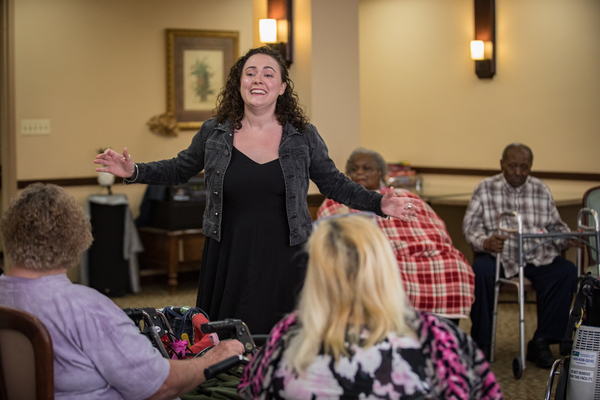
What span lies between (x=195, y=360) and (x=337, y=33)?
11.0 ft

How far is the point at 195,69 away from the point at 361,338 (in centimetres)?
513

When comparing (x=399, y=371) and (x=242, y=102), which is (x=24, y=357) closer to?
(x=399, y=371)

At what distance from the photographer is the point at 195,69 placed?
6.22m

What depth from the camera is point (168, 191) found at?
5.76m

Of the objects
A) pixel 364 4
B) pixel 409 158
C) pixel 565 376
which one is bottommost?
pixel 565 376

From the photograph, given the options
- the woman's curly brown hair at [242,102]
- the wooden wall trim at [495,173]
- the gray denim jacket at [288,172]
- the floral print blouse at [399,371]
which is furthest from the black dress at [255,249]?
the wooden wall trim at [495,173]

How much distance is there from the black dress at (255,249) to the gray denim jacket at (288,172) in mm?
29

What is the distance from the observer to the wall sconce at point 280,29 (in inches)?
187

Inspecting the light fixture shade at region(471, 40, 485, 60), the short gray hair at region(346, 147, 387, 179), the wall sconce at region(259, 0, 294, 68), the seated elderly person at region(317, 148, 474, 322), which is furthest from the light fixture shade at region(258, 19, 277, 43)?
the light fixture shade at region(471, 40, 485, 60)

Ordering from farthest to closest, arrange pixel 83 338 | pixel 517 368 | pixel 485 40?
pixel 485 40 < pixel 517 368 < pixel 83 338

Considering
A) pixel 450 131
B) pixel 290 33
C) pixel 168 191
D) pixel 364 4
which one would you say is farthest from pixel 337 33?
pixel 364 4

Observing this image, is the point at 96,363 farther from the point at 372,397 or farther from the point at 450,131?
the point at 450,131

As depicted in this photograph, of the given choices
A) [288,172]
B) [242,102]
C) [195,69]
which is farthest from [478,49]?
[288,172]

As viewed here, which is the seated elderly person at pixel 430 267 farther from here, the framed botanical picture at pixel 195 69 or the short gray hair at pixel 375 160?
the framed botanical picture at pixel 195 69
